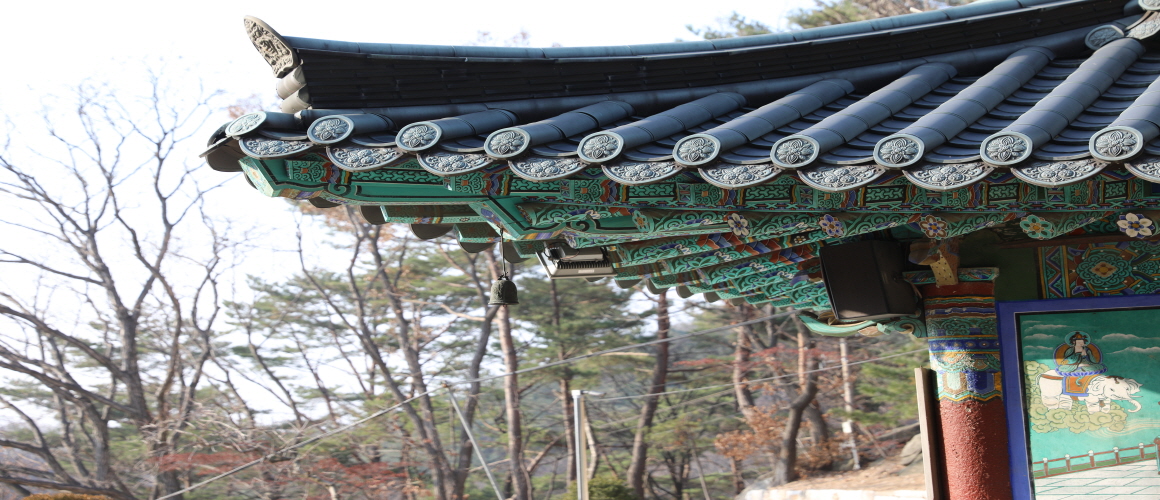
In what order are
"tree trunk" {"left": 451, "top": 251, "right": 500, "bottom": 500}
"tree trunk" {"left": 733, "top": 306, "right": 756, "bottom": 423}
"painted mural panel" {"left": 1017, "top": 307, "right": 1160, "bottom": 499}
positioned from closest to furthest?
"painted mural panel" {"left": 1017, "top": 307, "right": 1160, "bottom": 499}
"tree trunk" {"left": 451, "top": 251, "right": 500, "bottom": 500}
"tree trunk" {"left": 733, "top": 306, "right": 756, "bottom": 423}

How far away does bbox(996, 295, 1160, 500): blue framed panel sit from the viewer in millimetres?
2924

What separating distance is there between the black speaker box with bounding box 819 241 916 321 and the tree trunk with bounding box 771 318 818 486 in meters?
12.4

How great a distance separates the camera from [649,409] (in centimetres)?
1728

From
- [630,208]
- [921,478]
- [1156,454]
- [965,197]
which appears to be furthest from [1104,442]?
[921,478]

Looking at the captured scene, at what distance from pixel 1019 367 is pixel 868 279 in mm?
558

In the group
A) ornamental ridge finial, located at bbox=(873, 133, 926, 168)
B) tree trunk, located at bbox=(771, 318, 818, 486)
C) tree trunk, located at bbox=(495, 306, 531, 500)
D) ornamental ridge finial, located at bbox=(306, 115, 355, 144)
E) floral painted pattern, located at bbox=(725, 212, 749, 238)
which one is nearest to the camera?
ornamental ridge finial, located at bbox=(873, 133, 926, 168)

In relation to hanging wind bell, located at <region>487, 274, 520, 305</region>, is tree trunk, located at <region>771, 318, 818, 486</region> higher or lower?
lower

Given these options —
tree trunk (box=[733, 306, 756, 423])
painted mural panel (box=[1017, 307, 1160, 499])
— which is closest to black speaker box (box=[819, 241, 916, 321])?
painted mural panel (box=[1017, 307, 1160, 499])

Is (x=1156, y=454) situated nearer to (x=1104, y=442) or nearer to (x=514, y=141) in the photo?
(x=1104, y=442)

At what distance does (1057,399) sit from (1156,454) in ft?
1.02

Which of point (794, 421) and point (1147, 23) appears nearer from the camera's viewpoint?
point (1147, 23)

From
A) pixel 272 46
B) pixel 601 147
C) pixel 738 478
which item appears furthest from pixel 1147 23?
pixel 738 478

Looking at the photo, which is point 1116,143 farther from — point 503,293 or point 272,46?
point 503,293

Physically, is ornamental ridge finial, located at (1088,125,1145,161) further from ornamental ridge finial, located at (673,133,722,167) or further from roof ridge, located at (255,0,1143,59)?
roof ridge, located at (255,0,1143,59)
